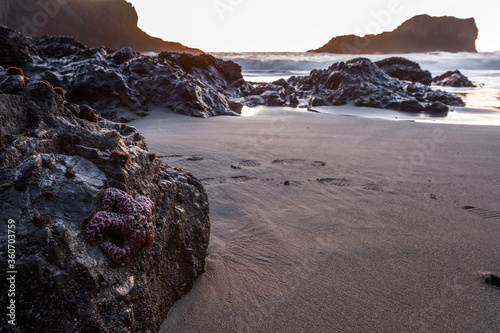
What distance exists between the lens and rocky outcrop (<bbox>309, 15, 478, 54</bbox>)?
6912cm

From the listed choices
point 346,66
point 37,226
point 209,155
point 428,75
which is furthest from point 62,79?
point 428,75

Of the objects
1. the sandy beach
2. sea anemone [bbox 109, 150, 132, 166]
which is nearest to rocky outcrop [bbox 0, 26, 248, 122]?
the sandy beach

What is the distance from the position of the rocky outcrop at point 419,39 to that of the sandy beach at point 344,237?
222ft

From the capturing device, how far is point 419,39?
7144 centimetres

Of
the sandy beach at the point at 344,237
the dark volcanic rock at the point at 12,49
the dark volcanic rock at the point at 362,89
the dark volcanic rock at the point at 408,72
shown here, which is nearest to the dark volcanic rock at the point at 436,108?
the dark volcanic rock at the point at 362,89

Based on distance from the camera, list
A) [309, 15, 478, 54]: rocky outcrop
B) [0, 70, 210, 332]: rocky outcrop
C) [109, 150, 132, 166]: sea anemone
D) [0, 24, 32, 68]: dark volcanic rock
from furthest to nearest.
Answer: [309, 15, 478, 54]: rocky outcrop
[0, 24, 32, 68]: dark volcanic rock
[109, 150, 132, 166]: sea anemone
[0, 70, 210, 332]: rocky outcrop

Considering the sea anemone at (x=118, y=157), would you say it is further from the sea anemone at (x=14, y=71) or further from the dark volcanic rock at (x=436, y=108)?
the dark volcanic rock at (x=436, y=108)

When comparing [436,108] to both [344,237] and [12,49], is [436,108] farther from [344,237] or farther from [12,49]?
[12,49]

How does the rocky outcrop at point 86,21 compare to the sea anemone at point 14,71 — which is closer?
the sea anemone at point 14,71

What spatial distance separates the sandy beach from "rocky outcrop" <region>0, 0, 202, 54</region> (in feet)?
165

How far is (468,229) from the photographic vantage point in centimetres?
281

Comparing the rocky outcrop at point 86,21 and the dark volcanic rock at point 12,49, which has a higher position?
the rocky outcrop at point 86,21

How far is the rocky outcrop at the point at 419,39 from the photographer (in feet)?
227

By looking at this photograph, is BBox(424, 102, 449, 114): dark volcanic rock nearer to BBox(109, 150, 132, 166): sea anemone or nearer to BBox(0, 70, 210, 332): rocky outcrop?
BBox(0, 70, 210, 332): rocky outcrop
